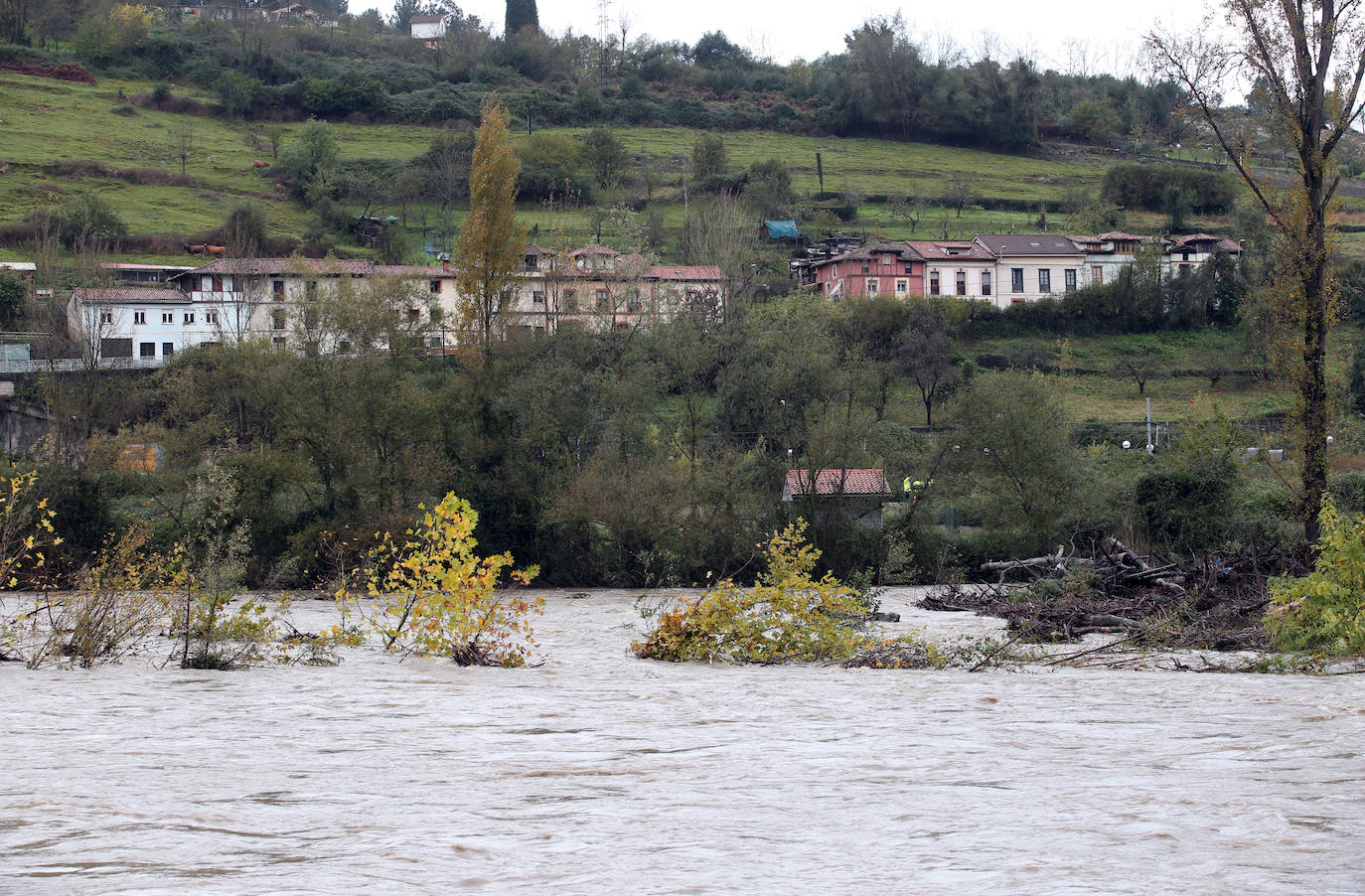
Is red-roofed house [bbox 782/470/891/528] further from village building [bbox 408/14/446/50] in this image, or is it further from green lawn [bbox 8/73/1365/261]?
village building [bbox 408/14/446/50]

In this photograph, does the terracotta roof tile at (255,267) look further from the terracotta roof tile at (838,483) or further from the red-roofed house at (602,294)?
the terracotta roof tile at (838,483)

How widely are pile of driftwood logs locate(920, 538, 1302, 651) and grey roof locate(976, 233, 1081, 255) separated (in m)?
60.0

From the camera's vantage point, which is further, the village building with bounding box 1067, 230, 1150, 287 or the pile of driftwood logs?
the village building with bounding box 1067, 230, 1150, 287

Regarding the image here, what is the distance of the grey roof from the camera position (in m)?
81.2

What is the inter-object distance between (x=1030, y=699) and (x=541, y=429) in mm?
25891

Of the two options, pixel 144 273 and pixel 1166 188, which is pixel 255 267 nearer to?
pixel 144 273

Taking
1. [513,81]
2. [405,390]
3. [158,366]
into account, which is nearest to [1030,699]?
[405,390]

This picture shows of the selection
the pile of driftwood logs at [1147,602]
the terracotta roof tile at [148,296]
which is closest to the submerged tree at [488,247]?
the pile of driftwood logs at [1147,602]

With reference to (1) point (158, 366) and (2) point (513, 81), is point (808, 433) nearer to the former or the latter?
(1) point (158, 366)

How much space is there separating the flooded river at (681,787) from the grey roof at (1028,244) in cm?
7371

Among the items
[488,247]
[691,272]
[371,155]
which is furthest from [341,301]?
[371,155]

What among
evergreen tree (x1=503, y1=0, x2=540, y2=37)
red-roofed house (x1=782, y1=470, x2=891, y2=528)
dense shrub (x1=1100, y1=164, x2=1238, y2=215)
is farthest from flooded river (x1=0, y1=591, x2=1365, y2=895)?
evergreen tree (x1=503, y1=0, x2=540, y2=37)

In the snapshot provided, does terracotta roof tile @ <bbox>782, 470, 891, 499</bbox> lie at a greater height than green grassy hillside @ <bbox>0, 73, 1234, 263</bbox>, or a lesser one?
lesser

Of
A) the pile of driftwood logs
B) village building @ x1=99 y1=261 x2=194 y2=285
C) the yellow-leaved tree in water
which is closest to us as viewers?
the yellow-leaved tree in water
